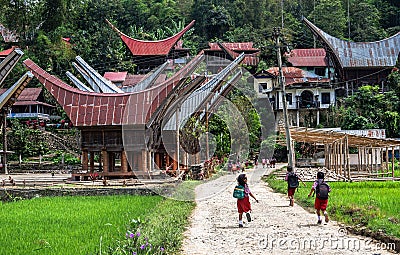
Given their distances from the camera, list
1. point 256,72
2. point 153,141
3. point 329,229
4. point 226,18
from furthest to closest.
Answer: point 226,18 → point 256,72 → point 153,141 → point 329,229

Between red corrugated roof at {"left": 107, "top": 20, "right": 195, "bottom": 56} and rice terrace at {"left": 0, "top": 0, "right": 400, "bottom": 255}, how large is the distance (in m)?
0.14

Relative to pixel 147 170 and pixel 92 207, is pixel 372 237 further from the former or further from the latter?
pixel 147 170

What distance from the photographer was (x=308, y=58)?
2024 inches

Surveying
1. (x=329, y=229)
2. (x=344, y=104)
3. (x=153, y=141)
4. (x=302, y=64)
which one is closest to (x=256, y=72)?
(x=302, y=64)

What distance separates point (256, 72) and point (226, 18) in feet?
49.7

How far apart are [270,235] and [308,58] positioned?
142 feet

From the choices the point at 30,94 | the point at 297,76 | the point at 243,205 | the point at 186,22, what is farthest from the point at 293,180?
the point at 186,22

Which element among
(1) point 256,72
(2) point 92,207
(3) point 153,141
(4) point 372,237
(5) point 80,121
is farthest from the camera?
(1) point 256,72

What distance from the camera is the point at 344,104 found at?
148 feet

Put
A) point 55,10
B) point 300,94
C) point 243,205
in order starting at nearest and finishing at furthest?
point 243,205 → point 55,10 → point 300,94

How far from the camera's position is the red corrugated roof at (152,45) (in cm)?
5041

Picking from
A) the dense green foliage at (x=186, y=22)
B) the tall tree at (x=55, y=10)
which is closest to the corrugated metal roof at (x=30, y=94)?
the dense green foliage at (x=186, y=22)

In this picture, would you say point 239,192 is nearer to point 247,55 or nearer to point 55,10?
point 55,10

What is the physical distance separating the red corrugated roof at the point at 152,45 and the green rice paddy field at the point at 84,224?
33758 millimetres
